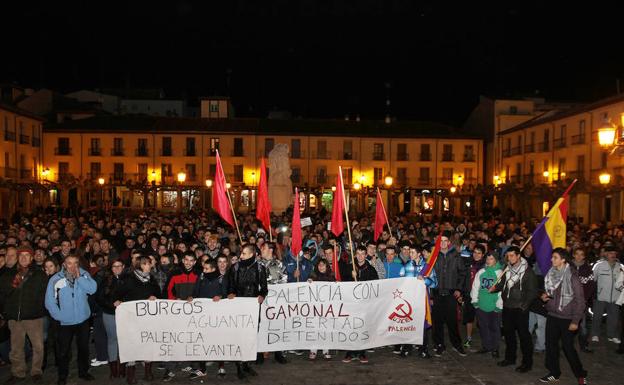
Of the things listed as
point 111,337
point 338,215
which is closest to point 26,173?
point 338,215

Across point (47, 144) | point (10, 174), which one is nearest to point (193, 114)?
point (47, 144)

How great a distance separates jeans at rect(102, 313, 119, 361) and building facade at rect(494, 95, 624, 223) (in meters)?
26.9

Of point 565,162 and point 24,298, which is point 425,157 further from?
point 24,298

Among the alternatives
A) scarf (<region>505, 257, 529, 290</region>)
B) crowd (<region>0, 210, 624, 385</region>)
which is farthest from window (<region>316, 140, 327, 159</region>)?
scarf (<region>505, 257, 529, 290</region>)

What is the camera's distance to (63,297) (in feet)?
25.8

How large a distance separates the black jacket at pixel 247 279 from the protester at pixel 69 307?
204 centimetres

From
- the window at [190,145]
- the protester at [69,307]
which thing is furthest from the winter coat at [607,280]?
the window at [190,145]

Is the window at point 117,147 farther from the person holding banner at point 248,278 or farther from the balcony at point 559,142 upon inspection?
the person holding banner at point 248,278

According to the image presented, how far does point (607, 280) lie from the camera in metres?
10.1

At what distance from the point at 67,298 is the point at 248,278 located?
2.59 meters

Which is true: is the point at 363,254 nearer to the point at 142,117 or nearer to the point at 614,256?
the point at 614,256

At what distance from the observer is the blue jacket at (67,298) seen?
786cm

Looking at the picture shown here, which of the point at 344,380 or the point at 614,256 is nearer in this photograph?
the point at 344,380

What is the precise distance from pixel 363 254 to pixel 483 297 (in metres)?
2.14
